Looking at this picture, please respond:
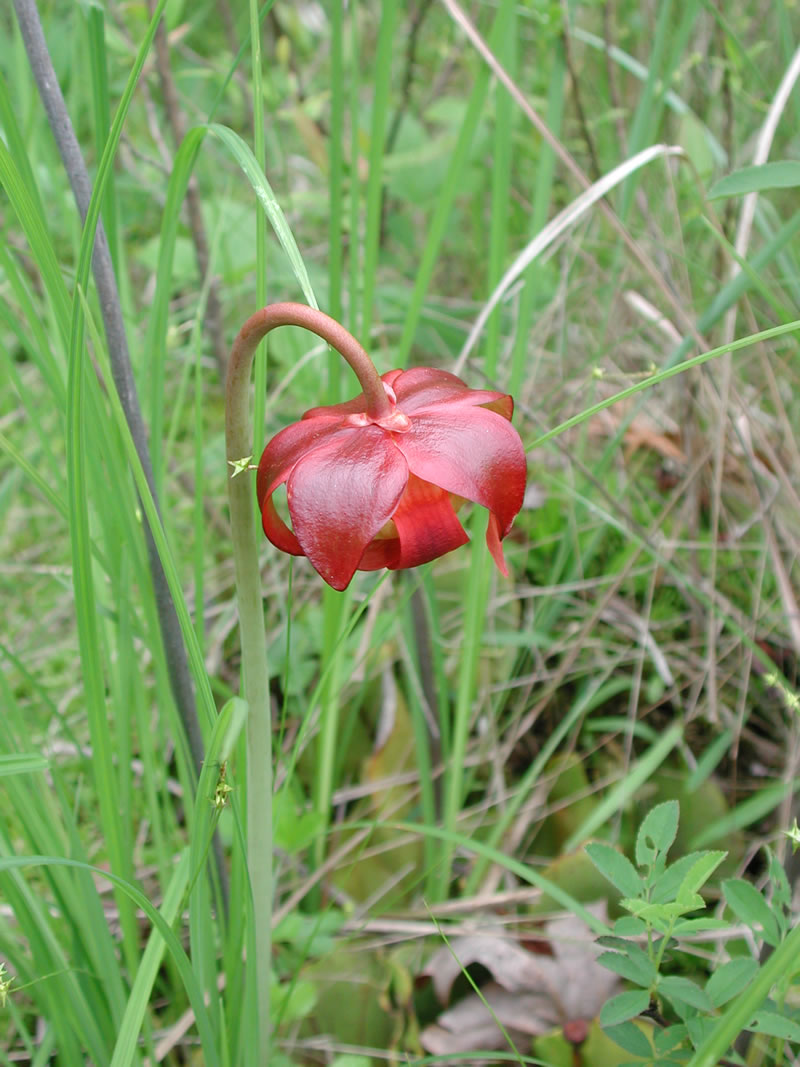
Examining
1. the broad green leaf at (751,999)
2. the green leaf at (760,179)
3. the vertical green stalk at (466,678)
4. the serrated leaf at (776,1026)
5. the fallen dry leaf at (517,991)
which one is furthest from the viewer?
the vertical green stalk at (466,678)

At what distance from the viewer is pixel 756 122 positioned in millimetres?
1975

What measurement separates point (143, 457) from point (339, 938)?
22.8 inches

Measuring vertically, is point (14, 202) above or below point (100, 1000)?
above

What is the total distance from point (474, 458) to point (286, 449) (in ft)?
0.38

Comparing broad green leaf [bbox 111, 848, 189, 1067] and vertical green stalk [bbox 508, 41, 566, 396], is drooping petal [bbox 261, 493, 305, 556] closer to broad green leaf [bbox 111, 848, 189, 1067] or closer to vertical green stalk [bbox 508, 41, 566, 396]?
broad green leaf [bbox 111, 848, 189, 1067]

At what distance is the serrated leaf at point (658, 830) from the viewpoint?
25.8 inches

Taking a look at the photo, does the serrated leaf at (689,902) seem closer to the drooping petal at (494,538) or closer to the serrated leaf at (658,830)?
the serrated leaf at (658,830)

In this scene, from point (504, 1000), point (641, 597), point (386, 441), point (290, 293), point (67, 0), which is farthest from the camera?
point (67, 0)

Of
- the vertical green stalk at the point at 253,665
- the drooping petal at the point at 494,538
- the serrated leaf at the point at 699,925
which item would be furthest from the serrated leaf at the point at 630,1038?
the drooping petal at the point at 494,538

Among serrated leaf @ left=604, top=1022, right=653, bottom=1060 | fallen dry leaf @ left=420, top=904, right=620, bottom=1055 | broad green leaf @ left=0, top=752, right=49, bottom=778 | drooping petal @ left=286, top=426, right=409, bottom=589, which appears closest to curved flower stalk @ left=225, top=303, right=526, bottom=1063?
drooping petal @ left=286, top=426, right=409, bottom=589

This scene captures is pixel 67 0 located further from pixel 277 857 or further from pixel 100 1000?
pixel 100 1000

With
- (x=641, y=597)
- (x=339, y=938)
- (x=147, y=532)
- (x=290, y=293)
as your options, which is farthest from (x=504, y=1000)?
(x=290, y=293)

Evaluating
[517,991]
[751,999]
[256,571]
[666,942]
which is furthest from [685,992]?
[256,571]

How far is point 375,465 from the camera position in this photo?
0.49 m
